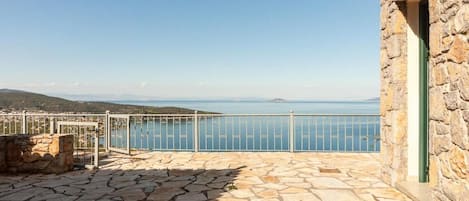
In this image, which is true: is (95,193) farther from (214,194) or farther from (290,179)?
(290,179)

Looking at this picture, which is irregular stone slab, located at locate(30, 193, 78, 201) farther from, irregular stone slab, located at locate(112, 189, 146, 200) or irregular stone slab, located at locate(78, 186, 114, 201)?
irregular stone slab, located at locate(112, 189, 146, 200)

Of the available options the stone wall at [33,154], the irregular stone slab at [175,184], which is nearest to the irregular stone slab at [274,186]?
the irregular stone slab at [175,184]

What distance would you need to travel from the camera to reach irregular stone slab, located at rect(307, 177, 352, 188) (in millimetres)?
4655

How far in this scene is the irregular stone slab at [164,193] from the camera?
13.6 feet

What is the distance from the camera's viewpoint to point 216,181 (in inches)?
198

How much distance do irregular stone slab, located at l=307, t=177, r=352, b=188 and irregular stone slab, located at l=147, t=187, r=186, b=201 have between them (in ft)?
6.25

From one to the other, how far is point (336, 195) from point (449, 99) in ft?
6.12

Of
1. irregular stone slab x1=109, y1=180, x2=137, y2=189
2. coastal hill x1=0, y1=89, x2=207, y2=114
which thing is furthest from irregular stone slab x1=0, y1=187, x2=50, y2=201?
coastal hill x1=0, y1=89, x2=207, y2=114

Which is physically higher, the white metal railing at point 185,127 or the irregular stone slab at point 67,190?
the white metal railing at point 185,127

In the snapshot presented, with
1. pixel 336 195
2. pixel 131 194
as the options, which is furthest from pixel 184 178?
pixel 336 195

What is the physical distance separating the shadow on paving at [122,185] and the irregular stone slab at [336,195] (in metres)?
1.18

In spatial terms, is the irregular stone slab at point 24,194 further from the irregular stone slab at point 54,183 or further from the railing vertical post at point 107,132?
the railing vertical post at point 107,132

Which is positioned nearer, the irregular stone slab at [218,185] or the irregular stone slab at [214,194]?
the irregular stone slab at [214,194]

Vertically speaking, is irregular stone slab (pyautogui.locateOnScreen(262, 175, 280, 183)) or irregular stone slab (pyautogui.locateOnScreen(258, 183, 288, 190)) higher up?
irregular stone slab (pyautogui.locateOnScreen(258, 183, 288, 190))
